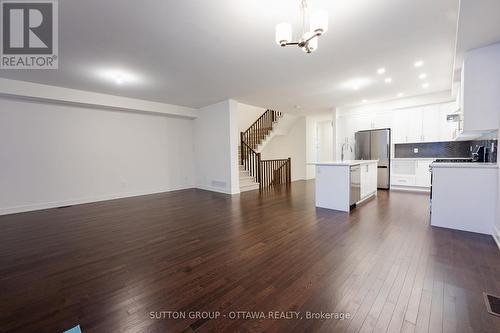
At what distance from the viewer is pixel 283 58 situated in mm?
3619

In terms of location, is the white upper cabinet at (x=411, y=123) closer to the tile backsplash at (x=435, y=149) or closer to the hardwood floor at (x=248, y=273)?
the tile backsplash at (x=435, y=149)

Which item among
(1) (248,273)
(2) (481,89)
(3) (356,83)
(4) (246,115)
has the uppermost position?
(4) (246,115)

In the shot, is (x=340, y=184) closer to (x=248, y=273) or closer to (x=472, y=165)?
(x=472, y=165)

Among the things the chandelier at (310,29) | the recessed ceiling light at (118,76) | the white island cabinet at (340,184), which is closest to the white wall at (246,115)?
the recessed ceiling light at (118,76)

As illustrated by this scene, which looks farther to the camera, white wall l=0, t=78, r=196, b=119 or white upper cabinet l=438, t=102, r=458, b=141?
white upper cabinet l=438, t=102, r=458, b=141

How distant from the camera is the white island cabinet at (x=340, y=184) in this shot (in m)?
4.10

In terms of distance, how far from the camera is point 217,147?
22.2 ft

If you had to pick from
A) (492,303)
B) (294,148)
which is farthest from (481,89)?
(294,148)

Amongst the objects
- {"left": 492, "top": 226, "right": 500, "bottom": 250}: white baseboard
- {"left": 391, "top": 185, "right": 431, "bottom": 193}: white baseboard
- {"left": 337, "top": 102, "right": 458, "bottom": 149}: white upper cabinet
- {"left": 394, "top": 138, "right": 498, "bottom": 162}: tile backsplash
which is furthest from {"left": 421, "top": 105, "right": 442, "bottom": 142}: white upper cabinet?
{"left": 492, "top": 226, "right": 500, "bottom": 250}: white baseboard

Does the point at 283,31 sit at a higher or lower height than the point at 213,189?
higher

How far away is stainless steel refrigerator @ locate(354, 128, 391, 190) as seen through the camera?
6.47m

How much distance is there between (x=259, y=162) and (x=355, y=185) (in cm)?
378

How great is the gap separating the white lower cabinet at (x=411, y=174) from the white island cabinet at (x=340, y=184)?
95.3 inches

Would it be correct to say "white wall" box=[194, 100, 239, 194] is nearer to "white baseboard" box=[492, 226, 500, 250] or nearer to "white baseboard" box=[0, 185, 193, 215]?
"white baseboard" box=[0, 185, 193, 215]
